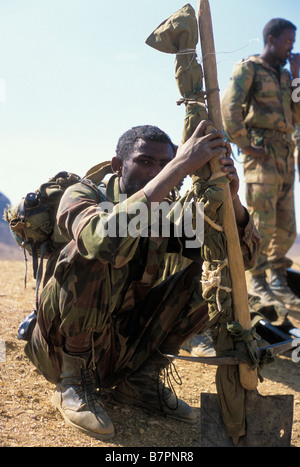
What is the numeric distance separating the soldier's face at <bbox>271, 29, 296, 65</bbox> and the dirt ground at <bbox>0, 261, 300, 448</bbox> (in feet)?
10.6

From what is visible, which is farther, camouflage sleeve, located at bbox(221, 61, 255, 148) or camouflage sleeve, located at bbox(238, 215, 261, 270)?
camouflage sleeve, located at bbox(221, 61, 255, 148)

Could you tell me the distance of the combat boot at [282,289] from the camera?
523 centimetres

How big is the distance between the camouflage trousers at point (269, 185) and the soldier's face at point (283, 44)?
857 millimetres

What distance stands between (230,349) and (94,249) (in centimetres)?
77

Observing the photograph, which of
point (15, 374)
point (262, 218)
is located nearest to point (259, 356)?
point (15, 374)

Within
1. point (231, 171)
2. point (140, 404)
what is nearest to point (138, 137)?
point (231, 171)

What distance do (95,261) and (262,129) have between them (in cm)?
338

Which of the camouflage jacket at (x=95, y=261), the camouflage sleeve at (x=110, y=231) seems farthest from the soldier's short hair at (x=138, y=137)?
the camouflage sleeve at (x=110, y=231)

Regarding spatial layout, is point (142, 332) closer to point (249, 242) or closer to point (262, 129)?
point (249, 242)

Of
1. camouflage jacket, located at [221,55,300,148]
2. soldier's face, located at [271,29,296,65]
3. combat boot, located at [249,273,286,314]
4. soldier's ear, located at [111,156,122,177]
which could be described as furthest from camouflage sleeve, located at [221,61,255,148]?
soldier's ear, located at [111,156,122,177]

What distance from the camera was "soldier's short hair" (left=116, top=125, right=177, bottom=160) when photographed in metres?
2.65

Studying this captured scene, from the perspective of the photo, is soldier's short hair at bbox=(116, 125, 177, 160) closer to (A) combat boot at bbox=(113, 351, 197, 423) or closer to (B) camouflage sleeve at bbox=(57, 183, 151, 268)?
(B) camouflage sleeve at bbox=(57, 183, 151, 268)

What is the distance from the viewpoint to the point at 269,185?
502 cm
